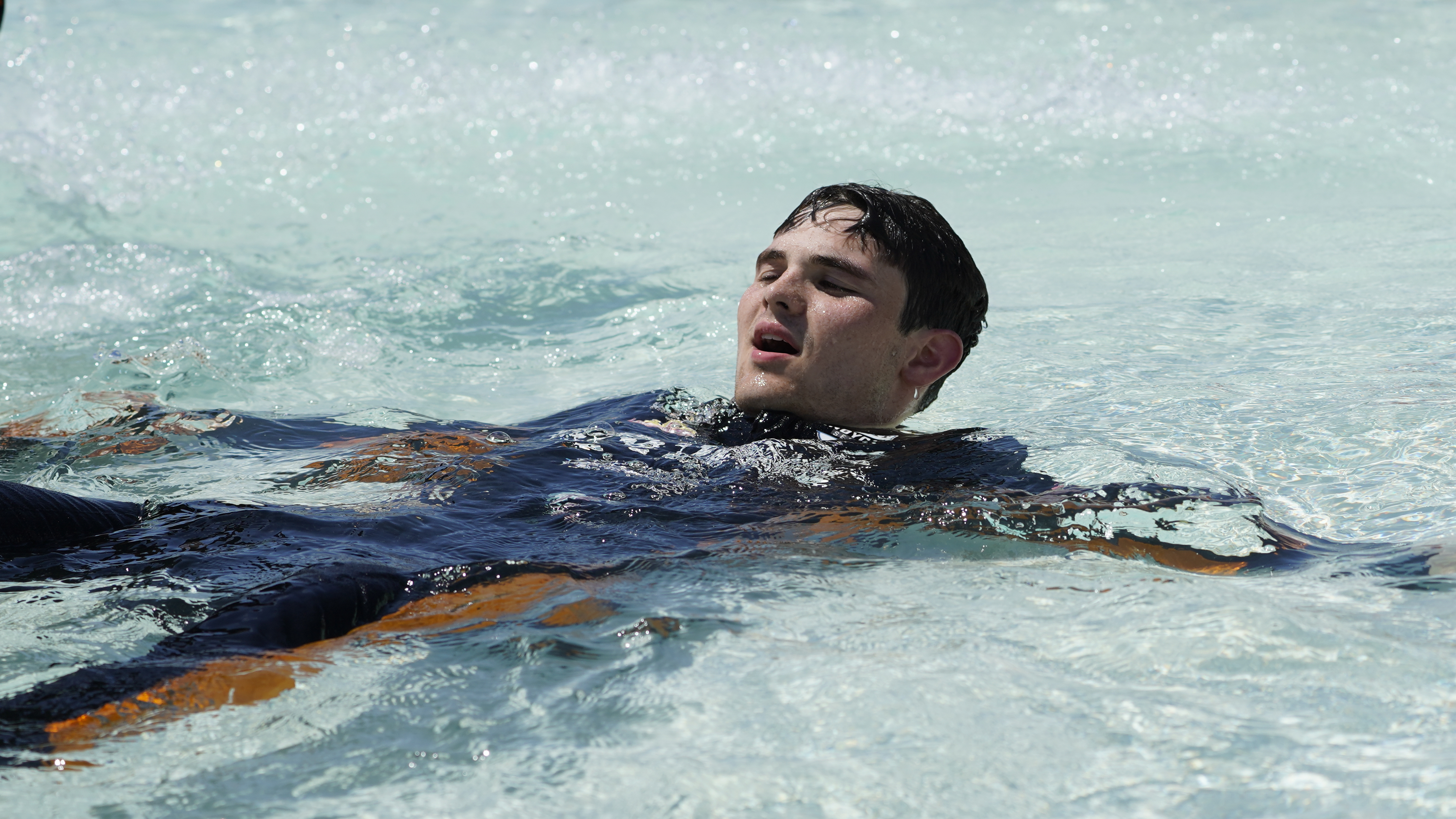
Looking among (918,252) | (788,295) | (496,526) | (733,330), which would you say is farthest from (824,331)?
(733,330)

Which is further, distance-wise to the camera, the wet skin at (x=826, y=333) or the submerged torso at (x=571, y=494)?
the wet skin at (x=826, y=333)

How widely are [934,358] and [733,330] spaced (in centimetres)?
161

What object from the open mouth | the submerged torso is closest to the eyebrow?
the open mouth

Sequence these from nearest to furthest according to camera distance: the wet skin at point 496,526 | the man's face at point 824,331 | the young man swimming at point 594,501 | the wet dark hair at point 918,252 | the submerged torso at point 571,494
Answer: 1. the wet skin at point 496,526
2. the young man swimming at point 594,501
3. the submerged torso at point 571,494
4. the man's face at point 824,331
5. the wet dark hair at point 918,252

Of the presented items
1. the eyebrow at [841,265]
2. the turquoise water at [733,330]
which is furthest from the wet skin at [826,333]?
the turquoise water at [733,330]

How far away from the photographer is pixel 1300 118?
7809mm

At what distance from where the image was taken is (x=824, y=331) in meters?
3.12

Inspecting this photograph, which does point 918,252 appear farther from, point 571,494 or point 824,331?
point 571,494

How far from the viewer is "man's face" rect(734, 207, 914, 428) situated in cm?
313

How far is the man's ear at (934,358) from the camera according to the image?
10.9ft

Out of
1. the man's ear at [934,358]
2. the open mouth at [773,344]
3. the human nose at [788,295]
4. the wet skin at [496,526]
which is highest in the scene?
the human nose at [788,295]

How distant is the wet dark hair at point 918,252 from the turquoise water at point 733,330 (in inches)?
15.1

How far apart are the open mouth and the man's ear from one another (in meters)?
0.37

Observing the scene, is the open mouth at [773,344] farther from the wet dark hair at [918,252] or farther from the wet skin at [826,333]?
the wet dark hair at [918,252]
